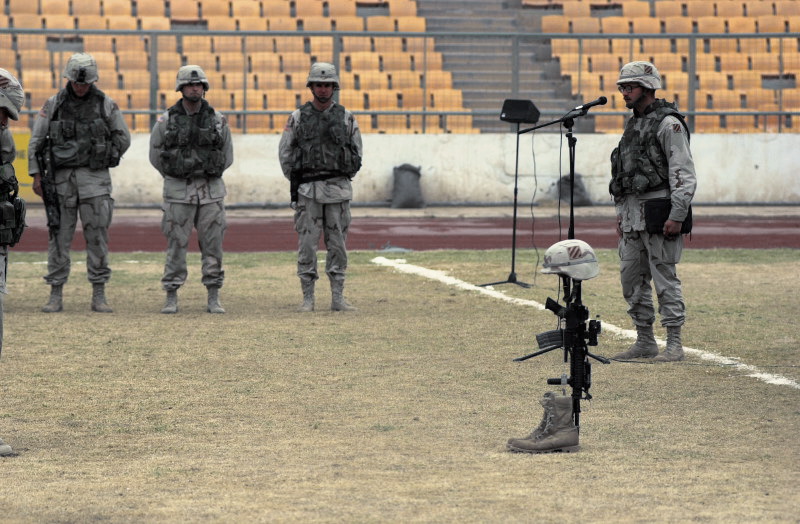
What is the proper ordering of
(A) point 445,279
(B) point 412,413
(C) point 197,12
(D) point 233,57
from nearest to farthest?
(B) point 412,413, (A) point 445,279, (D) point 233,57, (C) point 197,12

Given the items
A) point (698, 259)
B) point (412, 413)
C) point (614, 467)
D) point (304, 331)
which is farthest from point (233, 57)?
point (614, 467)

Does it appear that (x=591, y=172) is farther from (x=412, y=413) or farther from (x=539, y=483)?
(x=539, y=483)

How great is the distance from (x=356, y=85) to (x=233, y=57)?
2.29m

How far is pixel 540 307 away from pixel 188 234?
10.6 feet

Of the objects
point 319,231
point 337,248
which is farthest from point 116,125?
point 337,248

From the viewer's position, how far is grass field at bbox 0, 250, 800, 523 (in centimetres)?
584

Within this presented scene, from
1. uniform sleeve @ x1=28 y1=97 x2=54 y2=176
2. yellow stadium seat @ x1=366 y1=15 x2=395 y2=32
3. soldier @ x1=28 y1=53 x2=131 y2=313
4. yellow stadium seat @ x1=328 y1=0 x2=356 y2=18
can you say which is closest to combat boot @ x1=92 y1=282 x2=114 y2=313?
soldier @ x1=28 y1=53 x2=131 y2=313

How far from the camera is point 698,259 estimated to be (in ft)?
55.3

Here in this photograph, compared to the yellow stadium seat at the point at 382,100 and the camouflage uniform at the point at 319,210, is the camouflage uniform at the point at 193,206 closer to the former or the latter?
the camouflage uniform at the point at 319,210

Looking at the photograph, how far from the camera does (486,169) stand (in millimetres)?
24969

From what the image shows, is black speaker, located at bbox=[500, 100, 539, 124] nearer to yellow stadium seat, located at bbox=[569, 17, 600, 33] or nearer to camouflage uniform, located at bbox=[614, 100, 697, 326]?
camouflage uniform, located at bbox=[614, 100, 697, 326]

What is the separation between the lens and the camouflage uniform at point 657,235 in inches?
367

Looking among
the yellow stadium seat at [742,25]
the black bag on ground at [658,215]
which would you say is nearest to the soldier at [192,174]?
the black bag on ground at [658,215]

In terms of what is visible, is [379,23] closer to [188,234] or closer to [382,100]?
[382,100]
